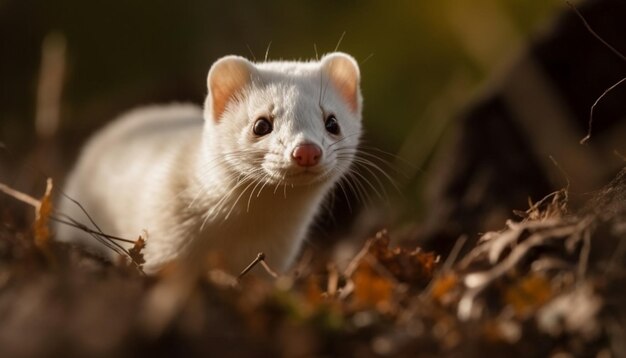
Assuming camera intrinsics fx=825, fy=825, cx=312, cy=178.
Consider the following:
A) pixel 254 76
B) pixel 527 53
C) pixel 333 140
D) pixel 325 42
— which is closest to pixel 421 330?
pixel 333 140

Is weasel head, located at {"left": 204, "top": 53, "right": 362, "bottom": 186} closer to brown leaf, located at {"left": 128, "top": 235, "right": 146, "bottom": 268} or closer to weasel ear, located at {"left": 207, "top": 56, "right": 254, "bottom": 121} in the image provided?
weasel ear, located at {"left": 207, "top": 56, "right": 254, "bottom": 121}

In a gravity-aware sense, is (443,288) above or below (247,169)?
below

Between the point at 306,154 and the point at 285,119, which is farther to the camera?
the point at 285,119

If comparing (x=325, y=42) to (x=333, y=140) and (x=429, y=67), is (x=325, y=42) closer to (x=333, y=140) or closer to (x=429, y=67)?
(x=429, y=67)

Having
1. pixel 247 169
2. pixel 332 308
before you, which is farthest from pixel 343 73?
pixel 332 308

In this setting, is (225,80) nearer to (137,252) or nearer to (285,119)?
(285,119)

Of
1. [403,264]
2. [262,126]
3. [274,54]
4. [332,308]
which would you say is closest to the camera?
[332,308]
